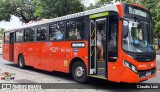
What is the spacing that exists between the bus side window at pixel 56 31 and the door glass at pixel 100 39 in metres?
2.31

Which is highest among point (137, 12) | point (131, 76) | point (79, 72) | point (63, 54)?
point (137, 12)

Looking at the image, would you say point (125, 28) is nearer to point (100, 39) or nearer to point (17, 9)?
point (100, 39)

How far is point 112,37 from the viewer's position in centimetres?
834

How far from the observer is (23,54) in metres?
14.9

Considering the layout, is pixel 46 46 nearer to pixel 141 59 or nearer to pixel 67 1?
pixel 141 59

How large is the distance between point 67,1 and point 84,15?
17.3 meters

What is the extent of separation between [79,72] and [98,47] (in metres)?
1.49

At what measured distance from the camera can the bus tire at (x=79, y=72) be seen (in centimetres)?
964

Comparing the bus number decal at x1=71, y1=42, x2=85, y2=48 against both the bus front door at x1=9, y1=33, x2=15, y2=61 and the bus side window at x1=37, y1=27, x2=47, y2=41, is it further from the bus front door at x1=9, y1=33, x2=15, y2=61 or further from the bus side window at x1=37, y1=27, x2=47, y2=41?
the bus front door at x1=9, y1=33, x2=15, y2=61

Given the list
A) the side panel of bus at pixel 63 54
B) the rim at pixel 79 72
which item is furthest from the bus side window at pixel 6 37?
the rim at pixel 79 72

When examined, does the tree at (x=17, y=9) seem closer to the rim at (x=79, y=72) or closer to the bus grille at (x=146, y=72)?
the rim at (x=79, y=72)

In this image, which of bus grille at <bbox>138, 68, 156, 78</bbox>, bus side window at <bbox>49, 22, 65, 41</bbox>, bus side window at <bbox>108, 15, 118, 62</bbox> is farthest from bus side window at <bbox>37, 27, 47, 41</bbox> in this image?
bus grille at <bbox>138, 68, 156, 78</bbox>

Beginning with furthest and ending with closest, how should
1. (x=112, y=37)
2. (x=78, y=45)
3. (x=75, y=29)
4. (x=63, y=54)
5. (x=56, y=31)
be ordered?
1. (x=56, y=31)
2. (x=63, y=54)
3. (x=75, y=29)
4. (x=78, y=45)
5. (x=112, y=37)

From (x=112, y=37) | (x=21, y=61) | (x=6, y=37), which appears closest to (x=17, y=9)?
(x=6, y=37)
